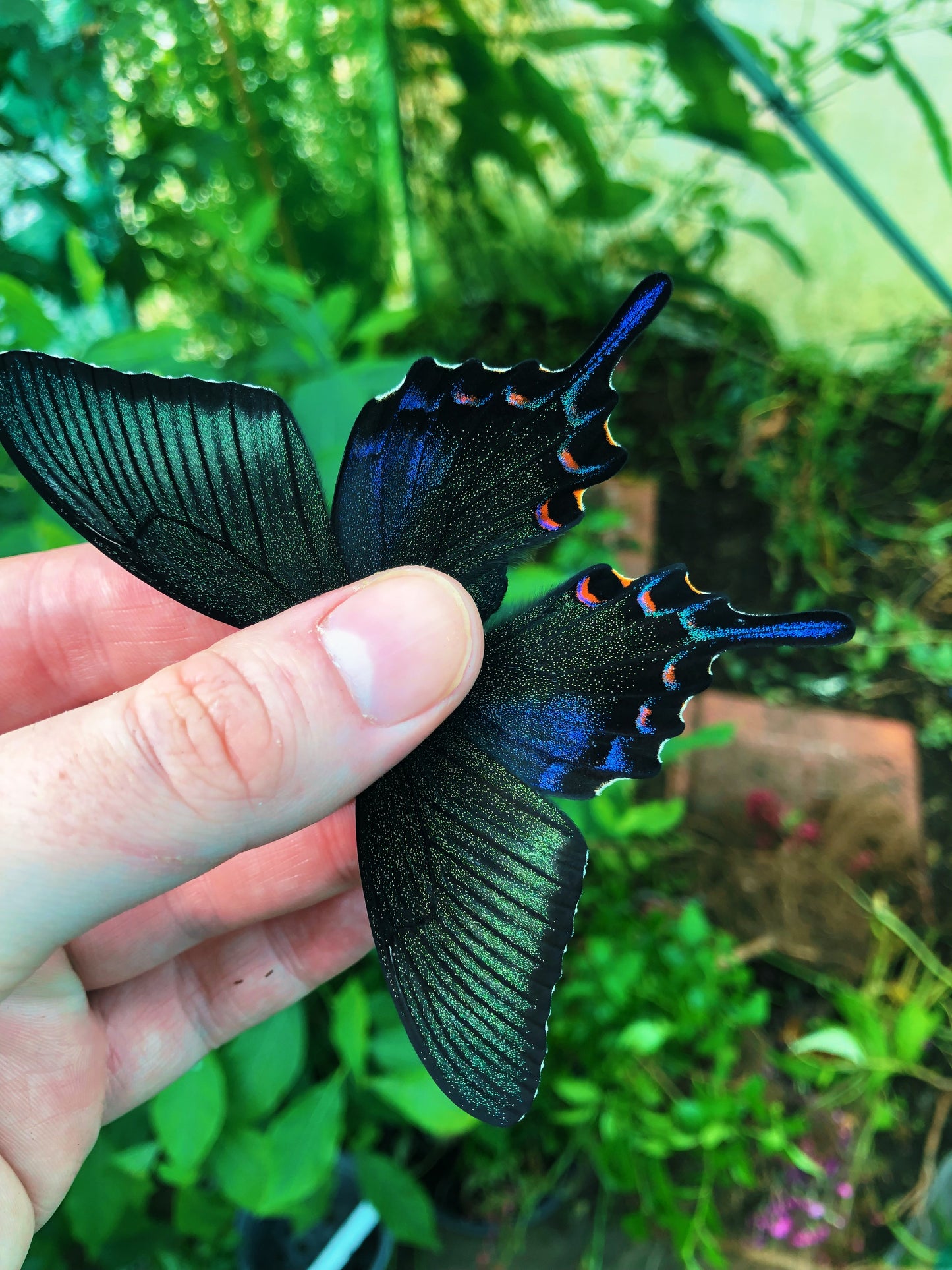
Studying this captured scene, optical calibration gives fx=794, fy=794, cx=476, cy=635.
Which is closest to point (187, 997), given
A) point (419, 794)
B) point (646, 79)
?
point (419, 794)

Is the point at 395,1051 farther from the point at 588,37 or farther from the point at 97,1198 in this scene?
the point at 588,37

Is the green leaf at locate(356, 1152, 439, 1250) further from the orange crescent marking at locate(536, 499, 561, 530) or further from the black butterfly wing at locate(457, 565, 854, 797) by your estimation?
the orange crescent marking at locate(536, 499, 561, 530)

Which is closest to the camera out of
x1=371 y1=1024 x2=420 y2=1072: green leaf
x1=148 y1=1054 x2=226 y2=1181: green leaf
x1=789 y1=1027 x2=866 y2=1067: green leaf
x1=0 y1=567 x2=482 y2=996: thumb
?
x1=0 y1=567 x2=482 y2=996: thumb

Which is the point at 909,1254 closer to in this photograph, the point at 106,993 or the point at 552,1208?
the point at 552,1208

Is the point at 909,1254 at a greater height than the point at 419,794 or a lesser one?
lesser

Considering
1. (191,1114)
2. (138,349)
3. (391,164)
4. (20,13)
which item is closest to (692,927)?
(191,1114)

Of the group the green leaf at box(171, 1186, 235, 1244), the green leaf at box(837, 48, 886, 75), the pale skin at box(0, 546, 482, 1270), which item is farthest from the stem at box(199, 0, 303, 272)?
the green leaf at box(171, 1186, 235, 1244)
